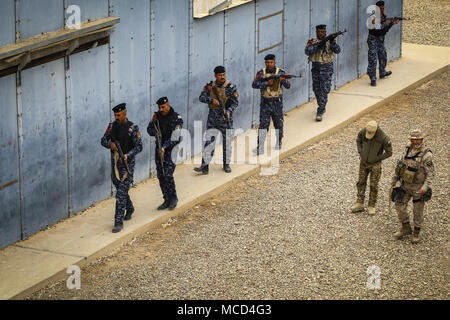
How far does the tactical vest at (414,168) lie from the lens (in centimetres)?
1159

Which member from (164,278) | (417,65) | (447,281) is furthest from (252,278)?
(417,65)

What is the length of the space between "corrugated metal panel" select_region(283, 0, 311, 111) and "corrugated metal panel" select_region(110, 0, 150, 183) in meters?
4.51

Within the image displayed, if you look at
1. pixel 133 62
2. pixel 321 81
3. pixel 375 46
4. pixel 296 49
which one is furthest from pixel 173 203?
pixel 375 46

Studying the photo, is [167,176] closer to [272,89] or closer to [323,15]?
[272,89]

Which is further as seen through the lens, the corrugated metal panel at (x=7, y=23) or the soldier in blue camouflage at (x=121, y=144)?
the soldier in blue camouflage at (x=121, y=144)

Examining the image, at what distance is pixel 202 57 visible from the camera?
15.0 meters

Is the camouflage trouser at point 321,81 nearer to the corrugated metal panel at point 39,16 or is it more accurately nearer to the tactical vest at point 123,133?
the tactical vest at point 123,133

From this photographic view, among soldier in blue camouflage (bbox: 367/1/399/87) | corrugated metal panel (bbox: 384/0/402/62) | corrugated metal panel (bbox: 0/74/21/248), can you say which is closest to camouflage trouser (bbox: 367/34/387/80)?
soldier in blue camouflage (bbox: 367/1/399/87)

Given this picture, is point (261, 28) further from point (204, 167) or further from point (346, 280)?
point (346, 280)

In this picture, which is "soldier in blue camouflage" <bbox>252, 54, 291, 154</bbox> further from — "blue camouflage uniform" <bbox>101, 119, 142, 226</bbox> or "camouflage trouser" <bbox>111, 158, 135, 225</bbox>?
"camouflage trouser" <bbox>111, 158, 135, 225</bbox>

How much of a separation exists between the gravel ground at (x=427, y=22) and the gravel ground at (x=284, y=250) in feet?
31.4

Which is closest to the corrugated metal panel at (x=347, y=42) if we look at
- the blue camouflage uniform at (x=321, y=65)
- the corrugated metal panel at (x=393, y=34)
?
the corrugated metal panel at (x=393, y=34)

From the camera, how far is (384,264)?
1146 cm

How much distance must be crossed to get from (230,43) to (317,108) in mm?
2979
